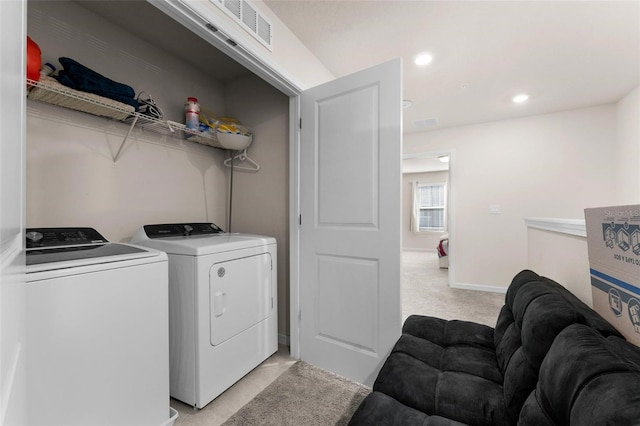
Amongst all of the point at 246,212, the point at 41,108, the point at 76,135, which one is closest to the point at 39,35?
the point at 41,108

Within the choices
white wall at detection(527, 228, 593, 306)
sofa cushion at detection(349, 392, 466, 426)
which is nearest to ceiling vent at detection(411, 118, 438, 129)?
white wall at detection(527, 228, 593, 306)

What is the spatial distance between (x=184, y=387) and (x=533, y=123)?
4.96 metres

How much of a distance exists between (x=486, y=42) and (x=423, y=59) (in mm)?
493

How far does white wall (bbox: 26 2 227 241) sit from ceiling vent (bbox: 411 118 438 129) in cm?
303

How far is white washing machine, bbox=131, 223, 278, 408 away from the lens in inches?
60.4

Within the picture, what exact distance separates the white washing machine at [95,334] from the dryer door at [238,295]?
30cm

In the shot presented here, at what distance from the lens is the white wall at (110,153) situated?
1.57 m

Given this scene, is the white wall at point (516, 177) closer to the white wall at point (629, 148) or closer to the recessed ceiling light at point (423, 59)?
the white wall at point (629, 148)

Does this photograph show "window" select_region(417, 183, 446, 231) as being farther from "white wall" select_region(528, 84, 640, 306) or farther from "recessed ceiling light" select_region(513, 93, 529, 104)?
"recessed ceiling light" select_region(513, 93, 529, 104)

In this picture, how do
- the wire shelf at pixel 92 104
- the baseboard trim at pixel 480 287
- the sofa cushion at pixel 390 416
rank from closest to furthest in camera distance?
the sofa cushion at pixel 390 416, the wire shelf at pixel 92 104, the baseboard trim at pixel 480 287

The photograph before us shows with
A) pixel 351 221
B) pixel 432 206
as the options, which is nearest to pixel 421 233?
pixel 432 206

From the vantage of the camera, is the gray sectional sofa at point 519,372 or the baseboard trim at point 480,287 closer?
the gray sectional sofa at point 519,372

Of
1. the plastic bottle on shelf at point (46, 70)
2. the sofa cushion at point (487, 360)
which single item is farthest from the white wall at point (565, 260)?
the plastic bottle on shelf at point (46, 70)

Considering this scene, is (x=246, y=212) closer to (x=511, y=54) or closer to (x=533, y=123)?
(x=511, y=54)
